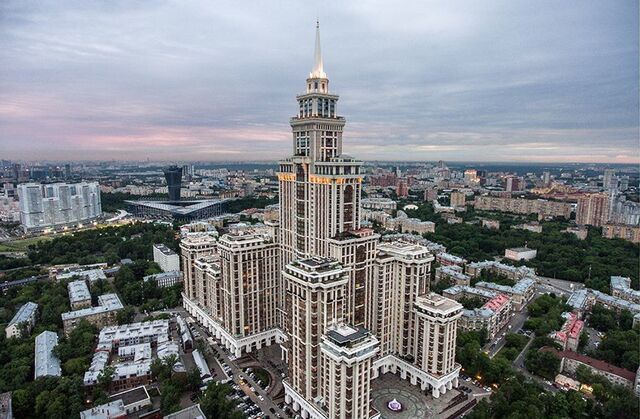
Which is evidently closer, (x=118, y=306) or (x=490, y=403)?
(x=490, y=403)

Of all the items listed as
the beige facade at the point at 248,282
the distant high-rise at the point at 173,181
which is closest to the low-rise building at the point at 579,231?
the beige facade at the point at 248,282

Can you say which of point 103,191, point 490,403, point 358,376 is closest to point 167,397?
point 358,376

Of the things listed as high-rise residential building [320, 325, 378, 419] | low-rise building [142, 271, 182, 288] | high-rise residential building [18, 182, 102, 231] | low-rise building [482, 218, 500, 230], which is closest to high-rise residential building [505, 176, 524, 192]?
low-rise building [482, 218, 500, 230]

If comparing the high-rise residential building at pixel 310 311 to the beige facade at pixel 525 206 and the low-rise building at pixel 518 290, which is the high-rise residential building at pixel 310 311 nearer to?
the low-rise building at pixel 518 290

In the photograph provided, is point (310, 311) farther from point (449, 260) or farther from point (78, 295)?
point (449, 260)

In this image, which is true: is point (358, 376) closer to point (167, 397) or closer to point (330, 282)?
point (330, 282)

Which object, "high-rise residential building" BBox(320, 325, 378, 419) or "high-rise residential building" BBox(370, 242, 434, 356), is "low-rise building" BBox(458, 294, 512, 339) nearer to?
"high-rise residential building" BBox(370, 242, 434, 356)
